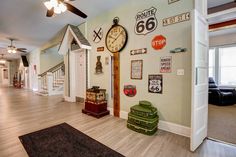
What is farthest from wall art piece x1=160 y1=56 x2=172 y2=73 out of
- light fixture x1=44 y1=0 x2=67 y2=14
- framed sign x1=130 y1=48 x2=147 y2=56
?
light fixture x1=44 y1=0 x2=67 y2=14

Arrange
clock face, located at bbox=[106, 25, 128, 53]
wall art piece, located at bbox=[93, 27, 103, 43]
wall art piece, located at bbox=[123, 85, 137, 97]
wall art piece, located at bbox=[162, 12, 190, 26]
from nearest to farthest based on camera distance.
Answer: wall art piece, located at bbox=[162, 12, 190, 26]
wall art piece, located at bbox=[123, 85, 137, 97]
clock face, located at bbox=[106, 25, 128, 53]
wall art piece, located at bbox=[93, 27, 103, 43]

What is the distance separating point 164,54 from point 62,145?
2606 mm

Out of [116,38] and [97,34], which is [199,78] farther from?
[97,34]

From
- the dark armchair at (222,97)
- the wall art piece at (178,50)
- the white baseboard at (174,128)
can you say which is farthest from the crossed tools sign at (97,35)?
the dark armchair at (222,97)

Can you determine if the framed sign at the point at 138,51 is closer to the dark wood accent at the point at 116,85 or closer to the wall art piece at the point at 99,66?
the dark wood accent at the point at 116,85

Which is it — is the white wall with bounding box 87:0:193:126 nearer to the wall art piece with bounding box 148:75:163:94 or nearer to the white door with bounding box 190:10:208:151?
the wall art piece with bounding box 148:75:163:94

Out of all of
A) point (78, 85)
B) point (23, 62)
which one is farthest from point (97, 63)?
point (23, 62)

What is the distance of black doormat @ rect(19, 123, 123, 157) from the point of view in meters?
1.90

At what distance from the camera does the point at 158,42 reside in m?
2.83

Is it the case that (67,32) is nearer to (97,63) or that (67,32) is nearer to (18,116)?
(97,63)

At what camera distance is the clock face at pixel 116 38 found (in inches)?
134

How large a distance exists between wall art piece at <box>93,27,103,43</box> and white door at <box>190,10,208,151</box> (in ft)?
8.97

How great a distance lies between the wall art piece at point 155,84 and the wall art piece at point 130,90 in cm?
44

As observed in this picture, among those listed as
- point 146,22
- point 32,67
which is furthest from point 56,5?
point 32,67
